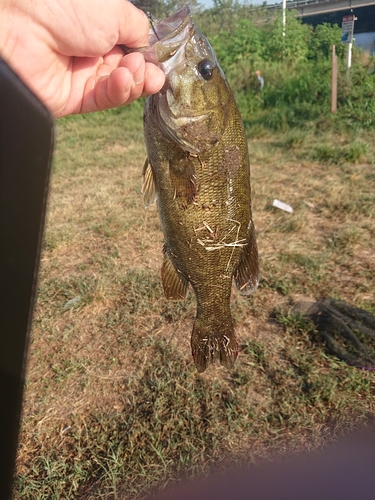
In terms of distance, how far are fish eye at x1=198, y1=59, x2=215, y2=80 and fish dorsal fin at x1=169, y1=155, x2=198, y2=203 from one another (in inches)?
11.5

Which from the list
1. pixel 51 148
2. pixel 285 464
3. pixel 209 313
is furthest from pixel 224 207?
pixel 285 464

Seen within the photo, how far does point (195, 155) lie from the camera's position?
1473 millimetres

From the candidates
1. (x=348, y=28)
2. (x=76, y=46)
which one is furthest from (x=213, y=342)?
(x=348, y=28)

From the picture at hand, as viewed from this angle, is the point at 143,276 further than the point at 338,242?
No

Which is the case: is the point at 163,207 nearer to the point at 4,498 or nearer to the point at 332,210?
the point at 4,498

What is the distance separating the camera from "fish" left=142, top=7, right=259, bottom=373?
1.45 metres

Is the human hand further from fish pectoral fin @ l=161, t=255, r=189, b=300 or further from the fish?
fish pectoral fin @ l=161, t=255, r=189, b=300

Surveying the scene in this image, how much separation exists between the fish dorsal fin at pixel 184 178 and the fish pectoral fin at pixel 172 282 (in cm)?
29

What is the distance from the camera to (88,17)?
57.6 inches

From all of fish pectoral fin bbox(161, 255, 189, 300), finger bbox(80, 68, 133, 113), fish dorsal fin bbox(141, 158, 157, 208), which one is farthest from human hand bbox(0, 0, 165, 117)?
fish pectoral fin bbox(161, 255, 189, 300)

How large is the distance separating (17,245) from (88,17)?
871mm

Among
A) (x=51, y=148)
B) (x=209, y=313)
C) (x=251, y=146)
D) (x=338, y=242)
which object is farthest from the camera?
(x=251, y=146)

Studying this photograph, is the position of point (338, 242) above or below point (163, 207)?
below

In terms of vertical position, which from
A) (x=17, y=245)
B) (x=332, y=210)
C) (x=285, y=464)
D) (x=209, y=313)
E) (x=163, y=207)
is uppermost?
(x=17, y=245)
